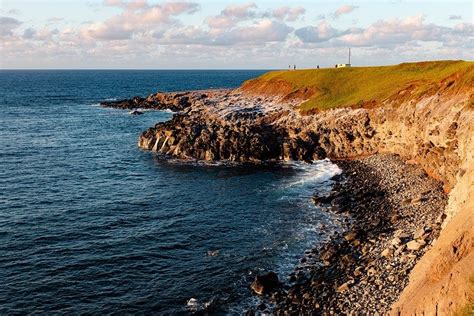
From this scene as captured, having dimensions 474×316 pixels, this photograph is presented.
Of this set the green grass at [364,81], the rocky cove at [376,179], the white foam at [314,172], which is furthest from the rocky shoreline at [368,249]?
the green grass at [364,81]

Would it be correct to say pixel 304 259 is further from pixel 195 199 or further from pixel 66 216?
pixel 66 216

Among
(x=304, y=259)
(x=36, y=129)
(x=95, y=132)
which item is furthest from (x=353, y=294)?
(x=36, y=129)

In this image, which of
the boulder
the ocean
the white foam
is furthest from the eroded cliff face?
the boulder

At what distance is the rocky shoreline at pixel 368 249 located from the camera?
33000 millimetres

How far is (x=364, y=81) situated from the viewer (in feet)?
332

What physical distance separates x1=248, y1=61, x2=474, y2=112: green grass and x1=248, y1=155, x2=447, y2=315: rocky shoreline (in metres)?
23.4

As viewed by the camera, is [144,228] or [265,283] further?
[144,228]

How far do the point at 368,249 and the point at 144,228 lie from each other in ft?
81.1

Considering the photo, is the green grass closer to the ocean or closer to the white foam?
the white foam

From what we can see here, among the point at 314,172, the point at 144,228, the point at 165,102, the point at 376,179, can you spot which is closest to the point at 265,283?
the point at 144,228

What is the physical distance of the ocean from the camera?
3578 centimetres

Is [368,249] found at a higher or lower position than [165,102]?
lower

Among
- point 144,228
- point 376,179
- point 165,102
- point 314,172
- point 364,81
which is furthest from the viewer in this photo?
point 165,102

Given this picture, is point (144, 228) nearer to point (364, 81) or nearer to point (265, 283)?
point (265, 283)
